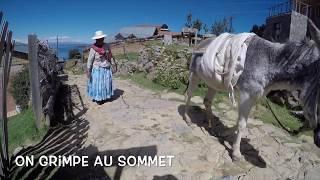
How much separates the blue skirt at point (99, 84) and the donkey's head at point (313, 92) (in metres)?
4.97

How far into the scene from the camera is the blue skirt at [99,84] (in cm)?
789

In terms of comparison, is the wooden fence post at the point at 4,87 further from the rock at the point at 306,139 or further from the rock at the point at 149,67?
the rock at the point at 149,67

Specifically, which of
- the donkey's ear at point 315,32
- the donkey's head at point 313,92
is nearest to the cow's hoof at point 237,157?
the donkey's head at point 313,92

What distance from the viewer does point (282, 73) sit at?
14.7 ft

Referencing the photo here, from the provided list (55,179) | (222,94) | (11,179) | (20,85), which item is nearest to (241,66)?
(55,179)

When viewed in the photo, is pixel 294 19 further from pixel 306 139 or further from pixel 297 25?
pixel 306 139

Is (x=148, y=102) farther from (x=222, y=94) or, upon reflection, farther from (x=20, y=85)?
(x=20, y=85)

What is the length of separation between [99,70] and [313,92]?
5.17 meters

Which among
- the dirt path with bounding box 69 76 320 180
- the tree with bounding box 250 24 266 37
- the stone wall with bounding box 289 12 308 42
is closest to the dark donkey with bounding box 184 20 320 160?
the dirt path with bounding box 69 76 320 180

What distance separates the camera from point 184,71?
425 inches

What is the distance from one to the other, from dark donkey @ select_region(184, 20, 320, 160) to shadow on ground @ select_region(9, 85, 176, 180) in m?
1.67

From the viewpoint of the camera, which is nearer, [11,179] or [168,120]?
[11,179]

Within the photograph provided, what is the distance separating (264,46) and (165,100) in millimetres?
4273

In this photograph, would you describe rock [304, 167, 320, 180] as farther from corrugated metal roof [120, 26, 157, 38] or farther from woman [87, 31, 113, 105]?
corrugated metal roof [120, 26, 157, 38]
